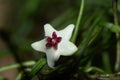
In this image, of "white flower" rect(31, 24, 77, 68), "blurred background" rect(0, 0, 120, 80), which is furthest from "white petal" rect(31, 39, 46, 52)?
"blurred background" rect(0, 0, 120, 80)

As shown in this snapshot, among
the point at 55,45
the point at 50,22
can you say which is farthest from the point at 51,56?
the point at 50,22

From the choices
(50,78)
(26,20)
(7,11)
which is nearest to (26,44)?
(26,20)

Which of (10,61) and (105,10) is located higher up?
(105,10)

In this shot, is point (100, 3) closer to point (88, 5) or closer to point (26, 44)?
point (88, 5)

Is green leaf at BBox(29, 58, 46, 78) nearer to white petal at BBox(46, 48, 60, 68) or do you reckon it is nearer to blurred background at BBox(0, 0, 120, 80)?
white petal at BBox(46, 48, 60, 68)

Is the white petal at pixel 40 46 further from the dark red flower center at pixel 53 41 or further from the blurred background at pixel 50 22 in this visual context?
the blurred background at pixel 50 22

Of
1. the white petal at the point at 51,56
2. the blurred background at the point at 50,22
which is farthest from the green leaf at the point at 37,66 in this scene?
the blurred background at the point at 50,22
